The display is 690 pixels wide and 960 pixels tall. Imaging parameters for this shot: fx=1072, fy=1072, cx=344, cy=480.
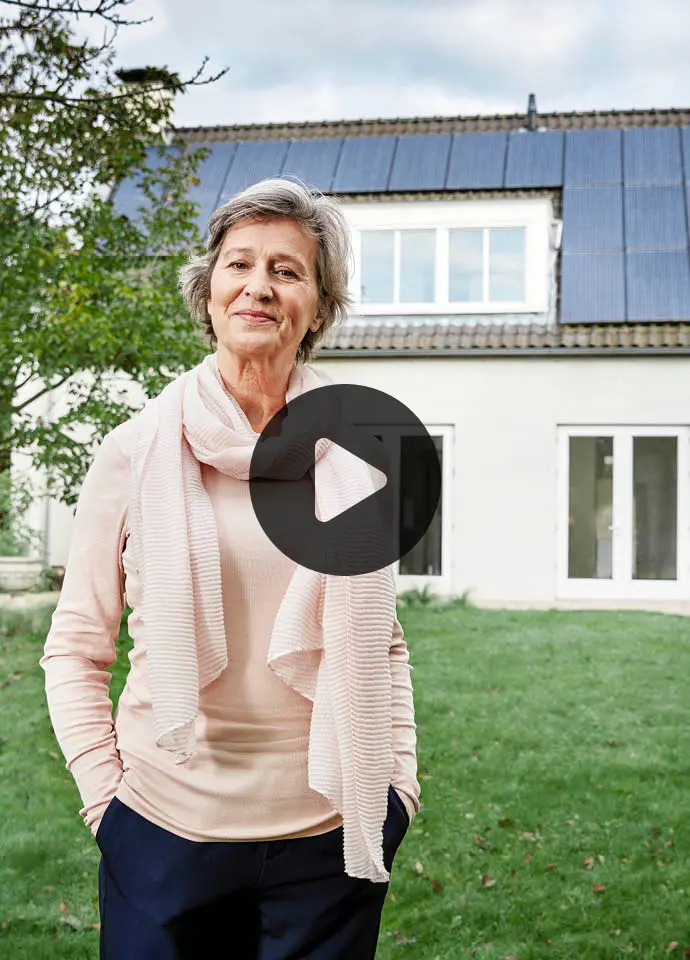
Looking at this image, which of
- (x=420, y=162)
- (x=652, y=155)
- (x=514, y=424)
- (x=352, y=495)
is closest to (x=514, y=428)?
(x=514, y=424)

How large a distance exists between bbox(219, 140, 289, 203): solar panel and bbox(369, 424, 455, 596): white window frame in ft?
13.7

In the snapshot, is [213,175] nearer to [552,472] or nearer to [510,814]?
[552,472]

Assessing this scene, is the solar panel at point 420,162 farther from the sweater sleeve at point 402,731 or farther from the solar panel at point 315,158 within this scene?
the sweater sleeve at point 402,731

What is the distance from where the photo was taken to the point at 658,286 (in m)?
12.6

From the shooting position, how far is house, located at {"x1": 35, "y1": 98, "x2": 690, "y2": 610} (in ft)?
40.6

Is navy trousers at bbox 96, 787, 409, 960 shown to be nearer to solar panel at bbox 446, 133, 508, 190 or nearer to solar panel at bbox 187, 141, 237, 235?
solar panel at bbox 187, 141, 237, 235

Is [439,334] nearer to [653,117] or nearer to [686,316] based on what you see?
[686,316]

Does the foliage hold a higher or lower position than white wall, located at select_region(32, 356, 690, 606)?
lower

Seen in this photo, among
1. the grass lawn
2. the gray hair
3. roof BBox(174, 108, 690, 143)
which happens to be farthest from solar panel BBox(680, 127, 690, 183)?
the gray hair

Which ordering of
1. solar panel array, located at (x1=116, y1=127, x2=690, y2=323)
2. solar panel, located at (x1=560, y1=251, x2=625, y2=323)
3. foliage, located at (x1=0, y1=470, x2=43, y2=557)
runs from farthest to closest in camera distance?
solar panel array, located at (x1=116, y1=127, x2=690, y2=323) < solar panel, located at (x1=560, y1=251, x2=625, y2=323) < foliage, located at (x1=0, y1=470, x2=43, y2=557)

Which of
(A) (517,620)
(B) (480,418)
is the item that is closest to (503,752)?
(A) (517,620)

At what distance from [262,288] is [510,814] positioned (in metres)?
4.56

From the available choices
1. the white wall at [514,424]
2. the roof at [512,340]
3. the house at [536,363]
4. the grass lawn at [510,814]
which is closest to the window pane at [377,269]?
the house at [536,363]

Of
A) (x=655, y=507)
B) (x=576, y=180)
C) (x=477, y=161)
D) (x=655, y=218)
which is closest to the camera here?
(x=655, y=507)
